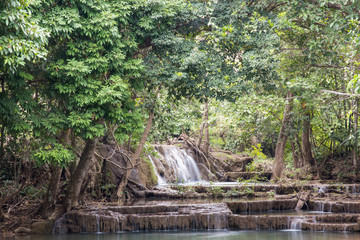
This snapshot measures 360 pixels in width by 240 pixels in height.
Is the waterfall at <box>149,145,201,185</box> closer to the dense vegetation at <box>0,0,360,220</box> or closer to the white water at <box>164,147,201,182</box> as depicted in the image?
the white water at <box>164,147,201,182</box>

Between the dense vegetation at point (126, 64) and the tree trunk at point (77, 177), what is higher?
the dense vegetation at point (126, 64)

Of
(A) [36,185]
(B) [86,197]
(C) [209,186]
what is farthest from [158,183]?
(A) [36,185]

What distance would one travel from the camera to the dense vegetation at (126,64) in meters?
Answer: 9.82

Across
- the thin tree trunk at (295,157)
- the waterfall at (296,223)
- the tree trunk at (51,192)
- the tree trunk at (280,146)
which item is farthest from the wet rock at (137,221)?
the thin tree trunk at (295,157)

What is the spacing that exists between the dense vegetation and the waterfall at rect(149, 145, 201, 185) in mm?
5233

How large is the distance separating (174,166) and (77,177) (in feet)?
37.3

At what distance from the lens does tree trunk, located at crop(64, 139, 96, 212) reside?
12.6 m

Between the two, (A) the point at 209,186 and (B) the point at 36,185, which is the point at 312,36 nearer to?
(A) the point at 209,186

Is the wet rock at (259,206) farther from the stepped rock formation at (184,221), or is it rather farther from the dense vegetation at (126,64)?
the dense vegetation at (126,64)

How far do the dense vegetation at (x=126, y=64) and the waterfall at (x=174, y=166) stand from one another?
5233mm

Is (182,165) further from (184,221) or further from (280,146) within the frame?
(184,221)

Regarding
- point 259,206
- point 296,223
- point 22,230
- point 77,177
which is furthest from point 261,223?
point 22,230

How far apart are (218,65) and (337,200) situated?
25.0ft

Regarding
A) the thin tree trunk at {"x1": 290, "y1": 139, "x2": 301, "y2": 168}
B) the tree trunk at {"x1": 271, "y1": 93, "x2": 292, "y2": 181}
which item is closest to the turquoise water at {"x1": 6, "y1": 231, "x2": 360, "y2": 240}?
→ the tree trunk at {"x1": 271, "y1": 93, "x2": 292, "y2": 181}
